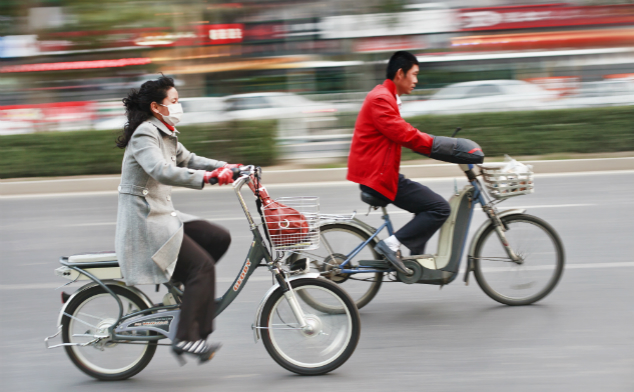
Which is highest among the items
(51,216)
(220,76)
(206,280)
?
(220,76)

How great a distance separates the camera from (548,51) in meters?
19.5

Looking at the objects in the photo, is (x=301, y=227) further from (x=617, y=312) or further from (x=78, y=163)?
(x=78, y=163)

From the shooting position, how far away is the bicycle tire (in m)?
3.58

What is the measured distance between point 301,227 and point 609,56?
1877cm

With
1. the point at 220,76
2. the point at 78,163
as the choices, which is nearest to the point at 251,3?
the point at 220,76

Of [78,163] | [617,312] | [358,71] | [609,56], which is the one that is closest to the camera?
[617,312]

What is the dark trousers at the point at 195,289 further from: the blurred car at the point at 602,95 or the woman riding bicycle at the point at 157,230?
the blurred car at the point at 602,95

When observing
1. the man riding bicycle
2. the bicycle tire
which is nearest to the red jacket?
the man riding bicycle

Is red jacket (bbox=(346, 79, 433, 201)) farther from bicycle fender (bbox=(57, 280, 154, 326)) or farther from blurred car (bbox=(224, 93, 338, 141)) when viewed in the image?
blurred car (bbox=(224, 93, 338, 141))

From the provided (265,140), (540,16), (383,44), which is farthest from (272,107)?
(540,16)

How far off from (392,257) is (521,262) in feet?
3.21

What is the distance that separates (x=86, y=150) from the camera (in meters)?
12.4

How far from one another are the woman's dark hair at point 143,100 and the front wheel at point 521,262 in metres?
2.50

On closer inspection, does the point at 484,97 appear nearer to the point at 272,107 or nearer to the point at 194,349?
the point at 272,107
